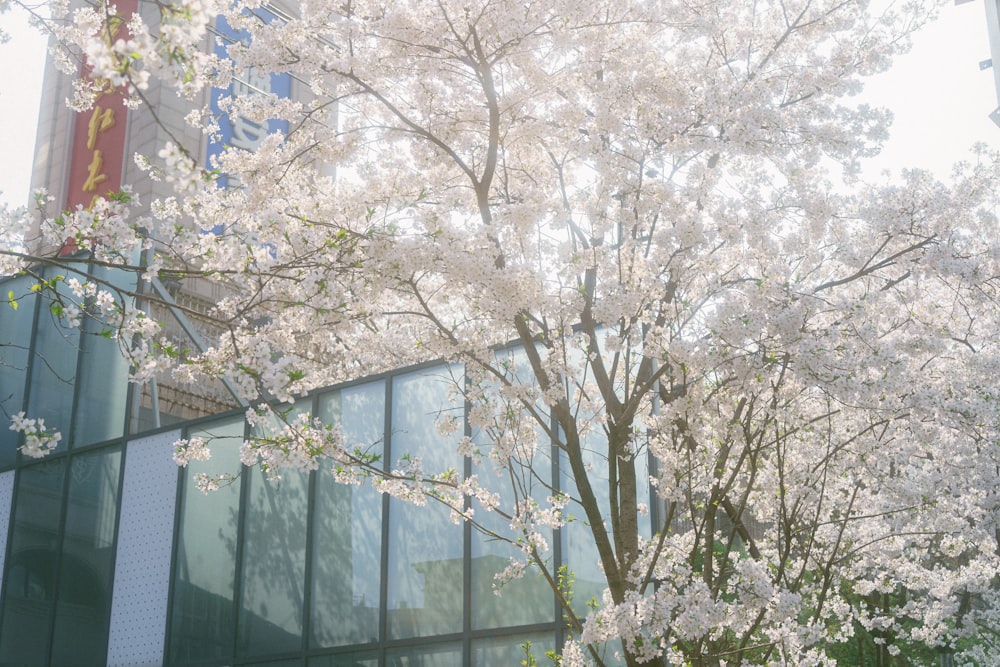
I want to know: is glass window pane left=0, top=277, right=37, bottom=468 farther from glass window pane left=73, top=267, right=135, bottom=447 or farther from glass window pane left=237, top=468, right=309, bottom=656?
glass window pane left=237, top=468, right=309, bottom=656

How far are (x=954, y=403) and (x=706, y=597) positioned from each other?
230 cm

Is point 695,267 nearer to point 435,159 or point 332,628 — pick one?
point 435,159

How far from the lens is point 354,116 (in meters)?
8.16

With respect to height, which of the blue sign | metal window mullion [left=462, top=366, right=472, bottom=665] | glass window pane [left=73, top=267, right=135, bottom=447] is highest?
the blue sign

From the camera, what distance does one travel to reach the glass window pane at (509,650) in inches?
341

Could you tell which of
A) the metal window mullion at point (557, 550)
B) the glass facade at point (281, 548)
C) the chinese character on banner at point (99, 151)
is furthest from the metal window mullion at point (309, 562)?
the chinese character on banner at point (99, 151)

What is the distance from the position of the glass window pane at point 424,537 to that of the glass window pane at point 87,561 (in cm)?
445

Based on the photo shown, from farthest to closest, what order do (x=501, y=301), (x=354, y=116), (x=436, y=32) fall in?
(x=354, y=116) < (x=436, y=32) < (x=501, y=301)

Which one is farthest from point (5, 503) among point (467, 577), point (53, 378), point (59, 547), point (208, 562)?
point (467, 577)

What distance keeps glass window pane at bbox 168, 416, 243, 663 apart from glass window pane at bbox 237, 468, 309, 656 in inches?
8.7

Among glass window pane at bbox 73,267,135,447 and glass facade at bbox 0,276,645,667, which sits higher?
glass window pane at bbox 73,267,135,447

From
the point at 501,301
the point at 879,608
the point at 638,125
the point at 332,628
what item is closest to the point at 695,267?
the point at 638,125

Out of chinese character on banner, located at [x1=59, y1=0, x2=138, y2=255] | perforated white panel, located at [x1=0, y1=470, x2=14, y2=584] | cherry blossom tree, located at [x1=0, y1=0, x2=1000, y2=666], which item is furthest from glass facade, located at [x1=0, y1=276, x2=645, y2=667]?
chinese character on banner, located at [x1=59, y1=0, x2=138, y2=255]

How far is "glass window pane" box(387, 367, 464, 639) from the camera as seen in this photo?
954cm
